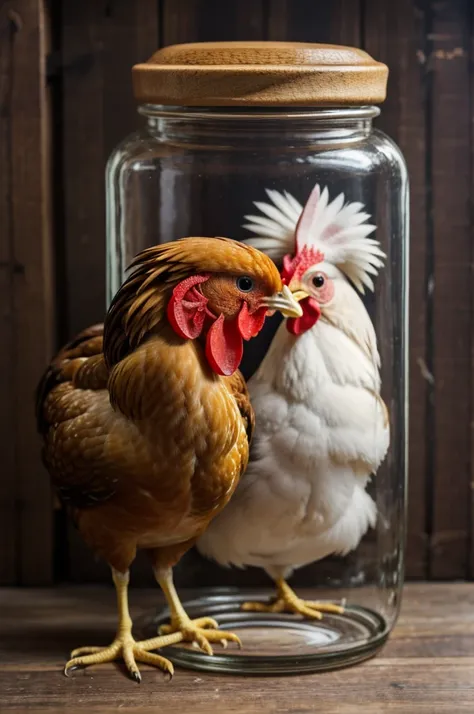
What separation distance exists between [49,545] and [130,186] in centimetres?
43

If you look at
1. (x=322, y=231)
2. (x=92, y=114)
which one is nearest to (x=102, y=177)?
(x=92, y=114)

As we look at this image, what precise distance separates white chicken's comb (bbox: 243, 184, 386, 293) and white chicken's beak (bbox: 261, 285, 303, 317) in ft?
0.39

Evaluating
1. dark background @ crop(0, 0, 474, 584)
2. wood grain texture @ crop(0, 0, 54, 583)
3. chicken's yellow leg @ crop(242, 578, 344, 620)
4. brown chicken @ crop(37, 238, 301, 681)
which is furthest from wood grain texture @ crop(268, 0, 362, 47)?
chicken's yellow leg @ crop(242, 578, 344, 620)

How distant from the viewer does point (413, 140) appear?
1.37m

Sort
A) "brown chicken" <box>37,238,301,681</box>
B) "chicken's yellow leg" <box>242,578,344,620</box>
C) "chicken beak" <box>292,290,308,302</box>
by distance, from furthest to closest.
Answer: "chicken's yellow leg" <box>242,578,344,620</box> < "chicken beak" <box>292,290,308,302</box> < "brown chicken" <box>37,238,301,681</box>

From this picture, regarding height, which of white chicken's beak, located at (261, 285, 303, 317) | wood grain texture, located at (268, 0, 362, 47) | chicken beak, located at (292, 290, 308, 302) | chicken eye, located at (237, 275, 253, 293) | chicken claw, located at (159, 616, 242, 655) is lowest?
chicken claw, located at (159, 616, 242, 655)

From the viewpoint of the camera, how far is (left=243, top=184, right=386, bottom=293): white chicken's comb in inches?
47.1

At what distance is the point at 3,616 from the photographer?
133 cm

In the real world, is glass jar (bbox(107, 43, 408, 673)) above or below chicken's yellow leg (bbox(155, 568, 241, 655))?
above

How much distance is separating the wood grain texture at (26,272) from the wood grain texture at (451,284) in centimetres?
43

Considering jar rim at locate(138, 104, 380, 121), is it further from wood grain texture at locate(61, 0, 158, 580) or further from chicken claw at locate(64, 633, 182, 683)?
chicken claw at locate(64, 633, 182, 683)

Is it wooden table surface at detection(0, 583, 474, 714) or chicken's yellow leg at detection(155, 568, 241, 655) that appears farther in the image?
chicken's yellow leg at detection(155, 568, 241, 655)

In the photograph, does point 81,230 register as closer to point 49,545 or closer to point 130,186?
point 130,186

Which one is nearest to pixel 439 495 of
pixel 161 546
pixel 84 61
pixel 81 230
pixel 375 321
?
pixel 375 321
